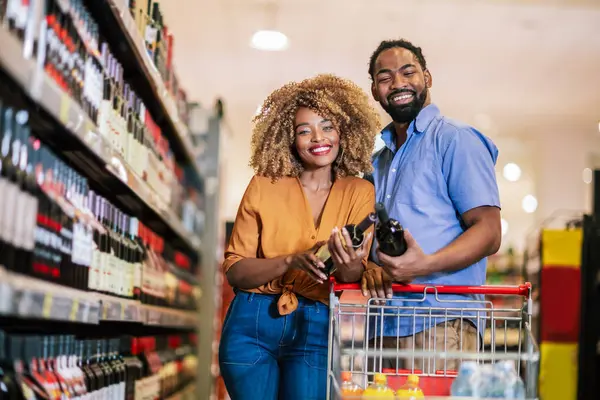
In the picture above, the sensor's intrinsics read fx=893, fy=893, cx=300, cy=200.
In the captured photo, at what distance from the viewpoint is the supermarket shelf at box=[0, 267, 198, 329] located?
6.92 feet

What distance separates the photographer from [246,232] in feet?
9.12

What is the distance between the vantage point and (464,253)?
8.54ft

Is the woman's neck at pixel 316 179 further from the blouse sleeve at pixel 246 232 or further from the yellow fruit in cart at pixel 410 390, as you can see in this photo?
the yellow fruit in cart at pixel 410 390

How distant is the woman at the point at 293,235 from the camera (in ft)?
8.77

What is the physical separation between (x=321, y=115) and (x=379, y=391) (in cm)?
101

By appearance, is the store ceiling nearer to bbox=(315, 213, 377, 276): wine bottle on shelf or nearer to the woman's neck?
the woman's neck

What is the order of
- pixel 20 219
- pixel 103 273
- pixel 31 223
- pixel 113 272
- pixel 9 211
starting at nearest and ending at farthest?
pixel 9 211 → pixel 20 219 → pixel 31 223 → pixel 103 273 → pixel 113 272

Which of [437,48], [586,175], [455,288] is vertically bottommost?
[455,288]

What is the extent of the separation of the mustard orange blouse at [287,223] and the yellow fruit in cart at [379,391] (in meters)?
0.48

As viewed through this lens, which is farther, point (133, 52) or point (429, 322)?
point (133, 52)

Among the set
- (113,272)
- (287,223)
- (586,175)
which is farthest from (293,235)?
(586,175)

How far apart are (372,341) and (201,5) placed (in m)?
6.62

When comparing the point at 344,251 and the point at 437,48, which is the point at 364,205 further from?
the point at 437,48

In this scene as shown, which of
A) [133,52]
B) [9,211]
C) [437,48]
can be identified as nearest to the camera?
[9,211]
